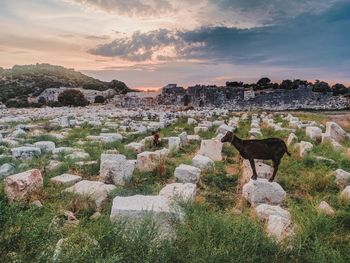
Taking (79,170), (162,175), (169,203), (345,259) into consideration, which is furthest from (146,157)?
(345,259)

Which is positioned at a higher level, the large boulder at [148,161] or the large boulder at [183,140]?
the large boulder at [148,161]

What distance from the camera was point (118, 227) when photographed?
15.2ft

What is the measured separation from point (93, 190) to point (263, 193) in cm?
286

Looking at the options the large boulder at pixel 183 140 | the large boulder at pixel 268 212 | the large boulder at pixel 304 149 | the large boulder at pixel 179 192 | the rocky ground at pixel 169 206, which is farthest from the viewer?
the large boulder at pixel 183 140

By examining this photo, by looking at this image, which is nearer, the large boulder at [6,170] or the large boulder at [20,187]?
the large boulder at [20,187]

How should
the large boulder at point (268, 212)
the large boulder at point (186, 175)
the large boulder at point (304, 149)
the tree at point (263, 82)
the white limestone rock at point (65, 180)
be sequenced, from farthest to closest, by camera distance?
the tree at point (263, 82) < the large boulder at point (304, 149) < the large boulder at point (186, 175) < the white limestone rock at point (65, 180) < the large boulder at point (268, 212)

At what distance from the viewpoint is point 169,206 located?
213 inches

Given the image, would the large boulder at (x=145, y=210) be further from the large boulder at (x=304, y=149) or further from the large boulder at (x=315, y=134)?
the large boulder at (x=315, y=134)

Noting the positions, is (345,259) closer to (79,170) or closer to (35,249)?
(35,249)

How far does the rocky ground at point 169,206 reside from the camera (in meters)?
4.19

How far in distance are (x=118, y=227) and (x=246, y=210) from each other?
2.73 m

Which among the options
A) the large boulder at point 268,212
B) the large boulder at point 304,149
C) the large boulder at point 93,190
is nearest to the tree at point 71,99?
the large boulder at point 304,149

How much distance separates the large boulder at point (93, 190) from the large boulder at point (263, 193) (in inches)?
92.9

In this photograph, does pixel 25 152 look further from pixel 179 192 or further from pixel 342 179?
pixel 342 179
